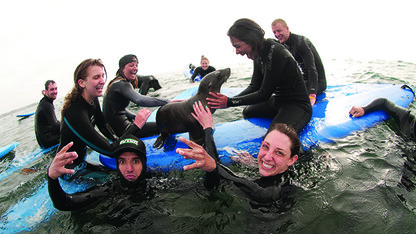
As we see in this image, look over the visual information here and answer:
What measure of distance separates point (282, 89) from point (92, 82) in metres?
3.01

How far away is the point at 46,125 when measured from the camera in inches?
238

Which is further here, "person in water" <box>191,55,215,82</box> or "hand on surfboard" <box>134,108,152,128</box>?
"person in water" <box>191,55,215,82</box>

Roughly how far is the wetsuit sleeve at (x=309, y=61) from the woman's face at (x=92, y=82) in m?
4.25

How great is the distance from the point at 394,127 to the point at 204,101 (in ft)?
11.9

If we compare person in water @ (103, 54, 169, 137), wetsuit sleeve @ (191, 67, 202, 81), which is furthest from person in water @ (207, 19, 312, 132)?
wetsuit sleeve @ (191, 67, 202, 81)

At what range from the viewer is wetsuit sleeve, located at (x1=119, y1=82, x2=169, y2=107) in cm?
404

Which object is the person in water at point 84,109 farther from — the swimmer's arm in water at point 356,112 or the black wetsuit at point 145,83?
the black wetsuit at point 145,83

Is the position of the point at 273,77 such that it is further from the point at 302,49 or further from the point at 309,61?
the point at 302,49

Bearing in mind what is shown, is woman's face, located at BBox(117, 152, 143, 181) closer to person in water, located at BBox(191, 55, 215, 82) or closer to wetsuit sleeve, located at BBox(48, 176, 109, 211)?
wetsuit sleeve, located at BBox(48, 176, 109, 211)

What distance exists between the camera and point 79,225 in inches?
116

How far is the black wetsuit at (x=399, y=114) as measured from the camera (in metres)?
3.72

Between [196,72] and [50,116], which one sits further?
[196,72]

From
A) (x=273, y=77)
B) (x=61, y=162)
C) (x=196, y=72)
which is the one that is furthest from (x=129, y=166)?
(x=196, y=72)

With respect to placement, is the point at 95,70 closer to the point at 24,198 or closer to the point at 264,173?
the point at 24,198
